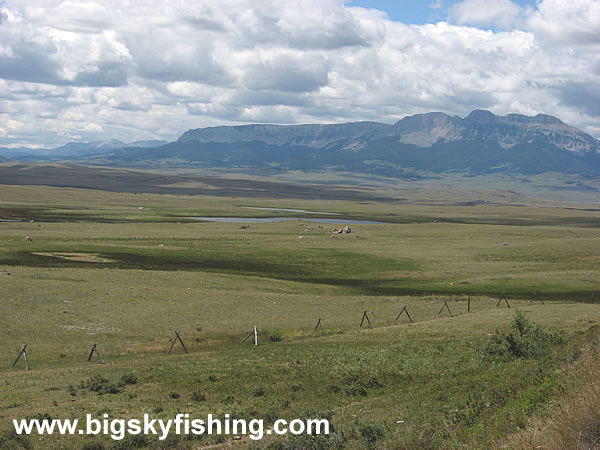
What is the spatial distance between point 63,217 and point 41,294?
356 feet

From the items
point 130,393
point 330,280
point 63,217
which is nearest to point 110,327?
point 130,393

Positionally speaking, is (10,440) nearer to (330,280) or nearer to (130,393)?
(130,393)

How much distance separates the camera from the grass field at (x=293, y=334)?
21.8 metres

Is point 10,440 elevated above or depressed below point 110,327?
above

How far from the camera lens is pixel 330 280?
253 feet

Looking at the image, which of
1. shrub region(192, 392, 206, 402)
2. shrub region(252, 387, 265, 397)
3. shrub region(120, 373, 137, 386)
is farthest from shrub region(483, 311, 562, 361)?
shrub region(120, 373, 137, 386)

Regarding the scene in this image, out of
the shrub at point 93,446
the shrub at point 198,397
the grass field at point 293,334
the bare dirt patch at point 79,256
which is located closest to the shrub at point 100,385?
the grass field at point 293,334

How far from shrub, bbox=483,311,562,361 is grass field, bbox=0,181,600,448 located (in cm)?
57

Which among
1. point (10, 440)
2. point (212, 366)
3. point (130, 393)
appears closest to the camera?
point (10, 440)

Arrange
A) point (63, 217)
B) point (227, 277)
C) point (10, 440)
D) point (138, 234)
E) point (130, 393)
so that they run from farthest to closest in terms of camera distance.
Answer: point (63, 217)
point (138, 234)
point (227, 277)
point (130, 393)
point (10, 440)

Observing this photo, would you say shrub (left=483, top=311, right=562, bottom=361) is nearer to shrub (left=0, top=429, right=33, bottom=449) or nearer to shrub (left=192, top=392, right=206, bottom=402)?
shrub (left=192, top=392, right=206, bottom=402)

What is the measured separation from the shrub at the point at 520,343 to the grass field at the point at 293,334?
0.57 metres

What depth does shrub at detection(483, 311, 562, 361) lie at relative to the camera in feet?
102

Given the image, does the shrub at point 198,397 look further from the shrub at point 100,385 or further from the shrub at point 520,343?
the shrub at point 520,343
